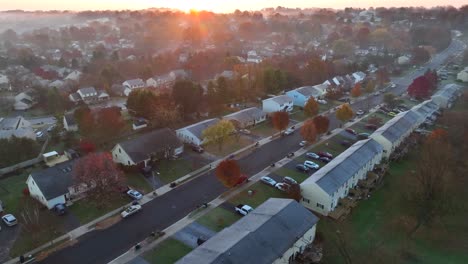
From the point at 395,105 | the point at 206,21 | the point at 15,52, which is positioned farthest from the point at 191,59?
the point at 206,21

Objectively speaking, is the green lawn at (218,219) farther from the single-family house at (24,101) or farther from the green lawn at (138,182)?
the single-family house at (24,101)

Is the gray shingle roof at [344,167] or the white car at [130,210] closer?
the white car at [130,210]

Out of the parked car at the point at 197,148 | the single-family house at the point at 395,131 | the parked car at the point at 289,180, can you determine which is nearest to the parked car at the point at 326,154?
the single-family house at the point at 395,131

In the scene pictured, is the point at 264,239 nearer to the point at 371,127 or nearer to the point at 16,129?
the point at 371,127

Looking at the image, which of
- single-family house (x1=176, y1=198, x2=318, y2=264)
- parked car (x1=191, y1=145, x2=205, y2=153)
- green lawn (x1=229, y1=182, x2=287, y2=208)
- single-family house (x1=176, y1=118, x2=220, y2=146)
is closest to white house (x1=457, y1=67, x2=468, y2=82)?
single-family house (x1=176, y1=118, x2=220, y2=146)

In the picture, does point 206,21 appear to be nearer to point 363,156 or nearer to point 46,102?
point 46,102

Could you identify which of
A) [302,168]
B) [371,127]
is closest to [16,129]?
[302,168]
